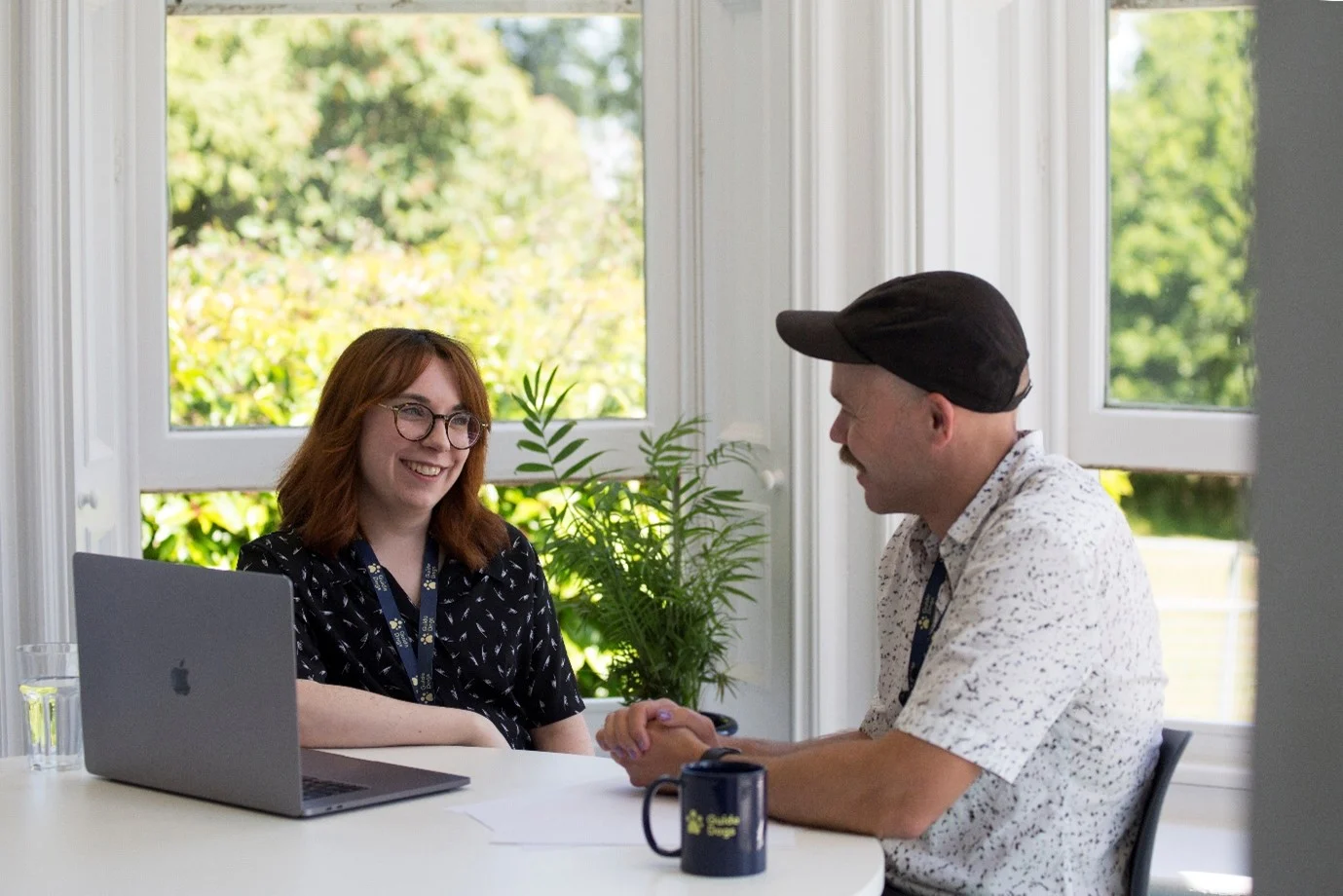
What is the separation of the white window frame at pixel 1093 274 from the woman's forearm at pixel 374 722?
1537 millimetres

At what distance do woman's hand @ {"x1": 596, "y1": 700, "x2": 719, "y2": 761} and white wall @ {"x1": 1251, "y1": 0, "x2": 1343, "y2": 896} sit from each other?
54.9 inches

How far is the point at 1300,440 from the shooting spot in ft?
0.79

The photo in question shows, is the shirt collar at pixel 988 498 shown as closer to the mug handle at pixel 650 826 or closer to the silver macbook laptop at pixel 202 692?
the mug handle at pixel 650 826

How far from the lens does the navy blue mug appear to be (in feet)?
4.31

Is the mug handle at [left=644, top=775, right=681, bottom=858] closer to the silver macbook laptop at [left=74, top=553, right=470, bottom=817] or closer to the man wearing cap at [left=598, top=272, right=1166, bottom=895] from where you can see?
the man wearing cap at [left=598, top=272, right=1166, bottom=895]

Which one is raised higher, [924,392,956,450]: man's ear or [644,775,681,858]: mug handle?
[924,392,956,450]: man's ear

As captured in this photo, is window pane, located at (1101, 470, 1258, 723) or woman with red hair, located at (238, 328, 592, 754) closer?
woman with red hair, located at (238, 328, 592, 754)

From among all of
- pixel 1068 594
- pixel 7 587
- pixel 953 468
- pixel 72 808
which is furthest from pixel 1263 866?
pixel 7 587

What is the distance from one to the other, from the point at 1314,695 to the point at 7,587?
2920mm

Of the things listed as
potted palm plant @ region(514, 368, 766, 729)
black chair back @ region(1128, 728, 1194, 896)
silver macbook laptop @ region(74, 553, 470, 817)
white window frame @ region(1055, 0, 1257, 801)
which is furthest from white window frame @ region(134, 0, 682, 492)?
black chair back @ region(1128, 728, 1194, 896)

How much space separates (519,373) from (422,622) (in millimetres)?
1333

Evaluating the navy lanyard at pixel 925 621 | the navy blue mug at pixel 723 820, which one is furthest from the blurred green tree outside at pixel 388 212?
the navy blue mug at pixel 723 820

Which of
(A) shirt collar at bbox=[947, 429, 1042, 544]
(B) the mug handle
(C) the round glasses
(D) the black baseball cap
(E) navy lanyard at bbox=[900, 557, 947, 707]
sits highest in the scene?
(D) the black baseball cap

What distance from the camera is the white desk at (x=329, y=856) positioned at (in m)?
1.32
